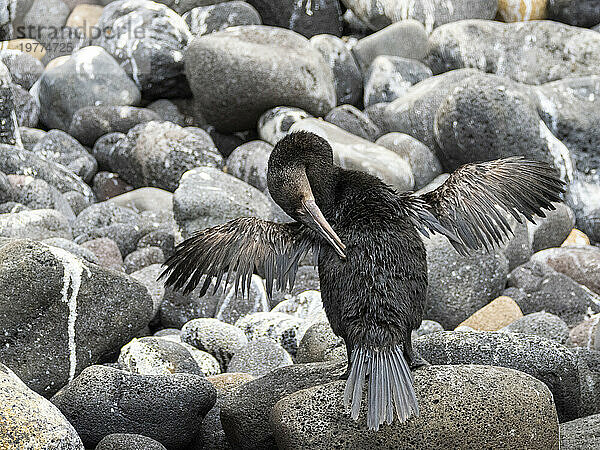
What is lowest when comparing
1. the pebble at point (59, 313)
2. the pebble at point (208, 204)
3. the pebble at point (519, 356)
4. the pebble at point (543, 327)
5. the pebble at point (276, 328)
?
the pebble at point (276, 328)

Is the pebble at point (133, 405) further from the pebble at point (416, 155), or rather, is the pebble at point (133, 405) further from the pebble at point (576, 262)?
the pebble at point (416, 155)

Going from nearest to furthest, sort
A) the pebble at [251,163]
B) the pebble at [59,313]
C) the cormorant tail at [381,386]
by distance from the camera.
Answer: the cormorant tail at [381,386] < the pebble at [59,313] < the pebble at [251,163]

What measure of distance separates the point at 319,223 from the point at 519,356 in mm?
1341

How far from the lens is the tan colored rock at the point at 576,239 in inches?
342

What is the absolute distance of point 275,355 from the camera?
487 centimetres

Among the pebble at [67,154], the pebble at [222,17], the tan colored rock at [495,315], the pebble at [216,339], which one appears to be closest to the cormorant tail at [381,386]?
the pebble at [216,339]

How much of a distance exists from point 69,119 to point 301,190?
928 centimetres

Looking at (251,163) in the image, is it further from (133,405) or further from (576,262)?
(133,405)

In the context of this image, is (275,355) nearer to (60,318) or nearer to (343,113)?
(60,318)

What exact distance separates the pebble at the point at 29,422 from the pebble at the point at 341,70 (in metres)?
10.0

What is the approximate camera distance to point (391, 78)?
39.6 ft

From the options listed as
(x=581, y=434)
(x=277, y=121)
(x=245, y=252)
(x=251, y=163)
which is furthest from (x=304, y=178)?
(x=277, y=121)

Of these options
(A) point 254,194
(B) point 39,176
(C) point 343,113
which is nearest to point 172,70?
(C) point 343,113

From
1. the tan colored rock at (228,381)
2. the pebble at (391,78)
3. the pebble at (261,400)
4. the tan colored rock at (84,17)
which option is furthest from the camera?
the tan colored rock at (84,17)
